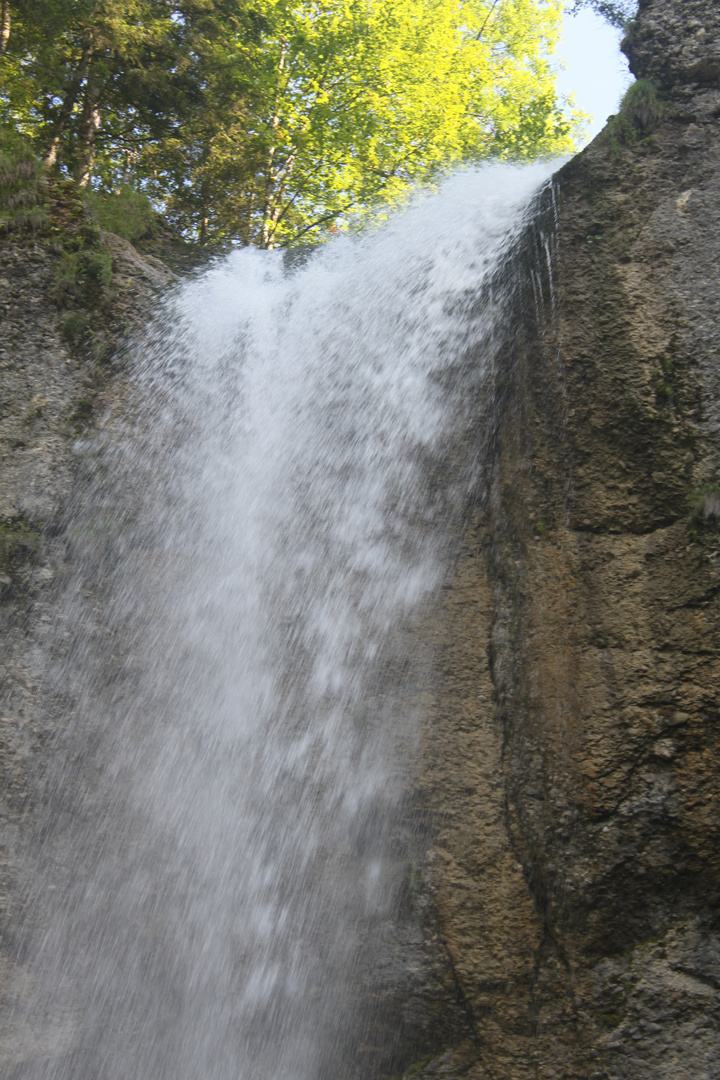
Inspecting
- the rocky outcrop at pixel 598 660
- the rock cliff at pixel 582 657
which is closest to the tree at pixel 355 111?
the rock cliff at pixel 582 657

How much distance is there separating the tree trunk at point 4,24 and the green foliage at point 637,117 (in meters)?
9.31

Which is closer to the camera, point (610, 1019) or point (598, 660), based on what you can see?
point (610, 1019)

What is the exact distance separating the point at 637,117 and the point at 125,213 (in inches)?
198

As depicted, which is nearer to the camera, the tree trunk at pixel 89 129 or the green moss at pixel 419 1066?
the green moss at pixel 419 1066

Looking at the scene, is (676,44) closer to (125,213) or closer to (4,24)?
(125,213)

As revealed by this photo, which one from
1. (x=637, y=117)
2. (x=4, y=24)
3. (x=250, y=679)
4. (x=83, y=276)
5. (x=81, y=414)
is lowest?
(x=250, y=679)

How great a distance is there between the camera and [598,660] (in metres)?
3.77

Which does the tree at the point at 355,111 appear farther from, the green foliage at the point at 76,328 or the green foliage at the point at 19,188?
the green foliage at the point at 76,328

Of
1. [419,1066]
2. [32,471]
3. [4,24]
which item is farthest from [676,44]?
[4,24]

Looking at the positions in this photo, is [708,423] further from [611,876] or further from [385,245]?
[385,245]

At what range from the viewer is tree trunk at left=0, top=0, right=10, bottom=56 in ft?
33.8

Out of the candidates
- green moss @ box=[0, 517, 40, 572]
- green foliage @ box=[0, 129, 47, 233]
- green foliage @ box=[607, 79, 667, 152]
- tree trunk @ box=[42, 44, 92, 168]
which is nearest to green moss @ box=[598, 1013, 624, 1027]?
green moss @ box=[0, 517, 40, 572]

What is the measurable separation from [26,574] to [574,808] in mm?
3848

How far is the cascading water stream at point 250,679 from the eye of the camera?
391cm
